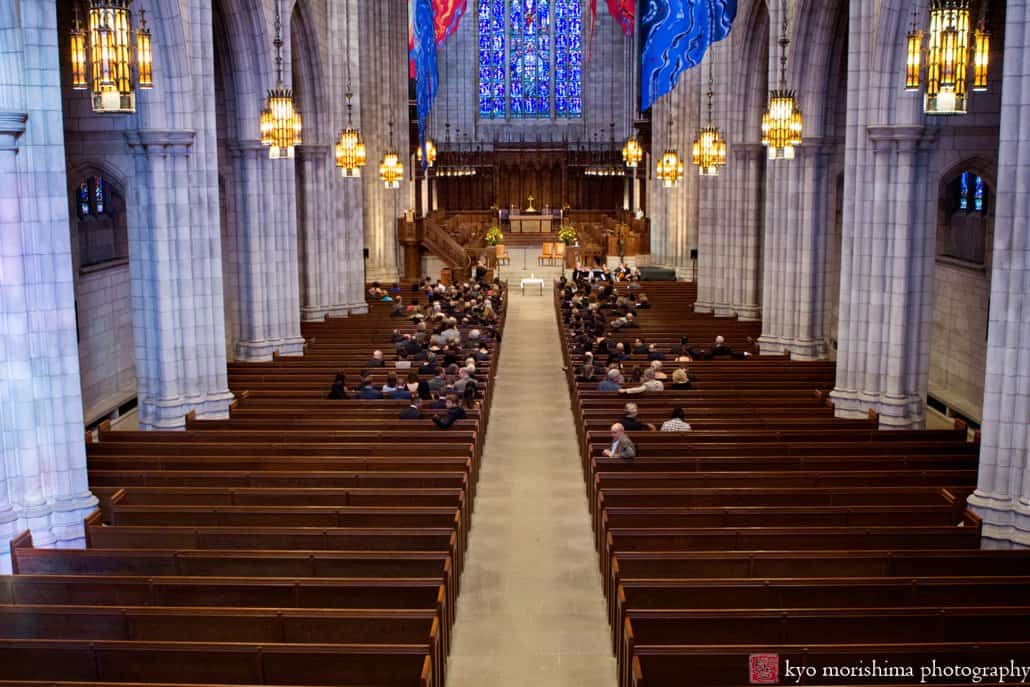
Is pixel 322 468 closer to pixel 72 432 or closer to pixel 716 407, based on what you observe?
pixel 72 432

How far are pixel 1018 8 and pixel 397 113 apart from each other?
119 ft

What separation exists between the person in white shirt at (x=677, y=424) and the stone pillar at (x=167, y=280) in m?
8.45

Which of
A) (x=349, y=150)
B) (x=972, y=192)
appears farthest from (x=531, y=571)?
(x=349, y=150)

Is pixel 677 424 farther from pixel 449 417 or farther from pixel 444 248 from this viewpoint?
pixel 444 248

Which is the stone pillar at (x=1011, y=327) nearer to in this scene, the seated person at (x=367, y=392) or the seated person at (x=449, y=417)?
the seated person at (x=449, y=417)

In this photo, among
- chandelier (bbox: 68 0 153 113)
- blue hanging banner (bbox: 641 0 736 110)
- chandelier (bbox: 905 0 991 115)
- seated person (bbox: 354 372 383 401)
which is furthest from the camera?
blue hanging banner (bbox: 641 0 736 110)

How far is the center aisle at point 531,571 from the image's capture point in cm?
1111

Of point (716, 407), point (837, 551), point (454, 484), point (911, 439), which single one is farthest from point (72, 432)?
point (911, 439)

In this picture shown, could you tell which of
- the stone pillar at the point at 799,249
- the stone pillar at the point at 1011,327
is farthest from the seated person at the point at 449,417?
the stone pillar at the point at 799,249

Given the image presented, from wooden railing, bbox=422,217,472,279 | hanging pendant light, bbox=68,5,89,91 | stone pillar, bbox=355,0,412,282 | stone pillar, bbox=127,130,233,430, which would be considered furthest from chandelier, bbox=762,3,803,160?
wooden railing, bbox=422,217,472,279

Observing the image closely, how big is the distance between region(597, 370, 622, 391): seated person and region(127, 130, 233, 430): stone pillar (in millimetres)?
7547

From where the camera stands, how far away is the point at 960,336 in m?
24.0

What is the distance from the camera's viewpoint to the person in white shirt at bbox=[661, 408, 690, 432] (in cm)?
1689

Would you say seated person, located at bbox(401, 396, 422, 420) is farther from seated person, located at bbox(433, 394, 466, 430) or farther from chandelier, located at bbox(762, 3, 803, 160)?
chandelier, located at bbox(762, 3, 803, 160)
